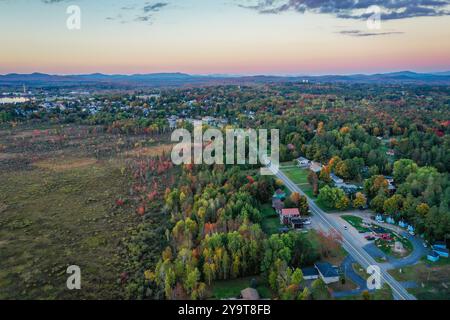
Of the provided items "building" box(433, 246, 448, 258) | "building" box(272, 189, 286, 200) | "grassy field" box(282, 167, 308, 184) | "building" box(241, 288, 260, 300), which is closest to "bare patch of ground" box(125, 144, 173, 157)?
"grassy field" box(282, 167, 308, 184)

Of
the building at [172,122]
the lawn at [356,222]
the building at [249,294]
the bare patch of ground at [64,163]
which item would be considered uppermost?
the building at [172,122]

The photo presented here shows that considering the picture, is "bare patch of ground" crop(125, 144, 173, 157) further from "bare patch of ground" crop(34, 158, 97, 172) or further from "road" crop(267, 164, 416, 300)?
"road" crop(267, 164, 416, 300)

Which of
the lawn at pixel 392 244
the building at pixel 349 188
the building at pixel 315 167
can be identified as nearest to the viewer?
the lawn at pixel 392 244

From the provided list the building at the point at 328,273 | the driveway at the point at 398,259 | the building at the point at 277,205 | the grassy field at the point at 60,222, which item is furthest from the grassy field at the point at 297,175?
the grassy field at the point at 60,222

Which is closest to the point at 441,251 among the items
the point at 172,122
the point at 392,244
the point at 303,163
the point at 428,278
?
the point at 392,244

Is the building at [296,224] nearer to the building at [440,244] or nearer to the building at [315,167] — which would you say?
the building at [440,244]

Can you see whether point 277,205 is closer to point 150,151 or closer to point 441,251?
point 441,251

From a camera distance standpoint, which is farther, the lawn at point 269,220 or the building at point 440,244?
the lawn at point 269,220
